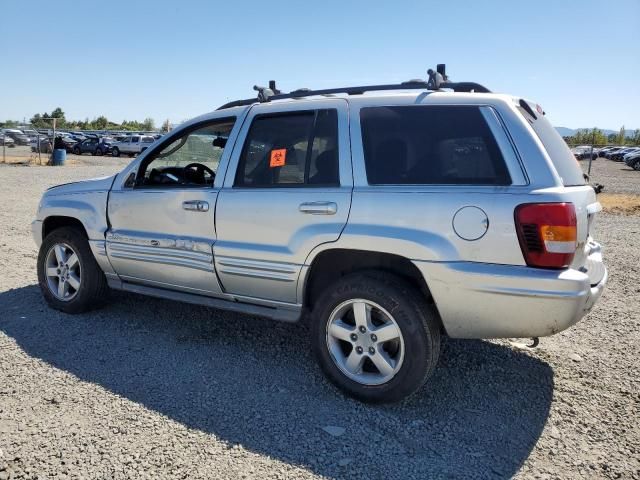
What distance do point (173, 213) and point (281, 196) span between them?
102cm

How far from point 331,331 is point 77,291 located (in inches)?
102

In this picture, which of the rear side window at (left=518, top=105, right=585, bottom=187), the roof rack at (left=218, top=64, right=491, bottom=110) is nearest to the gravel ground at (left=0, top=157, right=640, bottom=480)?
the rear side window at (left=518, top=105, right=585, bottom=187)

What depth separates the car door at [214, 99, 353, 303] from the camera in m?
3.39

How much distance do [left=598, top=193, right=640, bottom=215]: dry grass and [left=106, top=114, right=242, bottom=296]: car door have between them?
1206 cm

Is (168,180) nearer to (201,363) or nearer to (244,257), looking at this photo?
(244,257)

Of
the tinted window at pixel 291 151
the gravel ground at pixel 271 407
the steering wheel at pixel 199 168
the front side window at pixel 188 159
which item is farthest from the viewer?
the steering wheel at pixel 199 168

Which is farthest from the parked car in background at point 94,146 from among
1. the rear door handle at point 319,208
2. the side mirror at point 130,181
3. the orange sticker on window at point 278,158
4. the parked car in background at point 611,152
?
the parked car in background at point 611,152

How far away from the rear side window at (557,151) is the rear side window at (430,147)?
35 centimetres

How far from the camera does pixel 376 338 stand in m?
3.23

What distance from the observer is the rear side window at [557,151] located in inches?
123

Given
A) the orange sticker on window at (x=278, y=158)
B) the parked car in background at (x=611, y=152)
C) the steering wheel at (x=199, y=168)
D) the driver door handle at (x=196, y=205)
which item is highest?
the parked car in background at (x=611, y=152)

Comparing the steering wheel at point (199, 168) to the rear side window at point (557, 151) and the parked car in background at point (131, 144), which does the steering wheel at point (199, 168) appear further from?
the parked car in background at point (131, 144)

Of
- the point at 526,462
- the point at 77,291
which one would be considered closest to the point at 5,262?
the point at 77,291

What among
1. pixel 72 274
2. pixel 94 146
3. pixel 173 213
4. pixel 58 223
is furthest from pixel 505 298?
pixel 94 146
